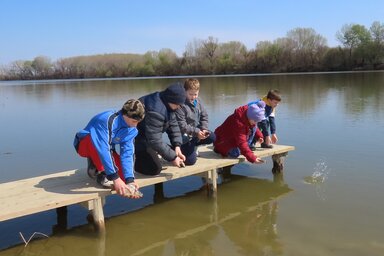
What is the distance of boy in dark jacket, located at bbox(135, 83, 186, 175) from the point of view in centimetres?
571

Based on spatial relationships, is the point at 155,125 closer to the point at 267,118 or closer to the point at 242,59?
the point at 267,118

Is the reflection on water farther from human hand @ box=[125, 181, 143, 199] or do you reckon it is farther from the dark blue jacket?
the dark blue jacket

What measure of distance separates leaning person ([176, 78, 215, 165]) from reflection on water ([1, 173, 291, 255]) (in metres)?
0.83

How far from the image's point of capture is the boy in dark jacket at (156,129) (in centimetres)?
571

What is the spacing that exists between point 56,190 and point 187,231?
1817mm

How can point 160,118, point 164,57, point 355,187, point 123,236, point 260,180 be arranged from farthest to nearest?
point 164,57 < point 260,180 < point 355,187 < point 160,118 < point 123,236

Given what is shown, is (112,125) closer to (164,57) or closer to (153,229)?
(153,229)

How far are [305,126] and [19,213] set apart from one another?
9.96m

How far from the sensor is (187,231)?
5.48 metres

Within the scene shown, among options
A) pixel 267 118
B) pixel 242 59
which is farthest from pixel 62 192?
pixel 242 59

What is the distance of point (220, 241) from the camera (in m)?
5.12

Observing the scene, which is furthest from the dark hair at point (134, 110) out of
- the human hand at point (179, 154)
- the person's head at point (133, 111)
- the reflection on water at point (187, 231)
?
the reflection on water at point (187, 231)

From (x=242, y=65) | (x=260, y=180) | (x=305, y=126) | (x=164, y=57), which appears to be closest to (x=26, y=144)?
(x=260, y=180)

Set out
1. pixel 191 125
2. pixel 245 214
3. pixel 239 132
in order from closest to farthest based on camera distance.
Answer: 1. pixel 245 214
2. pixel 239 132
3. pixel 191 125
